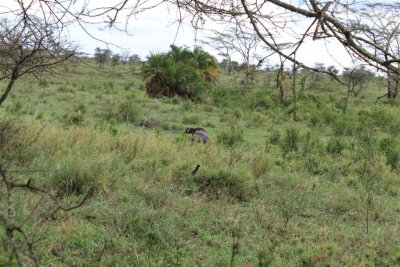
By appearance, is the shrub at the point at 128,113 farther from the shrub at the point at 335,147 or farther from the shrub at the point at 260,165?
the shrub at the point at 260,165

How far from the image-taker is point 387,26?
1.40 meters

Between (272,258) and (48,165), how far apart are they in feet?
12.4

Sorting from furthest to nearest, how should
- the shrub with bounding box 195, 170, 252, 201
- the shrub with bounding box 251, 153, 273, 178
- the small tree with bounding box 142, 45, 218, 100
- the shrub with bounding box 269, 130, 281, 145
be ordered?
the small tree with bounding box 142, 45, 218, 100, the shrub with bounding box 269, 130, 281, 145, the shrub with bounding box 251, 153, 273, 178, the shrub with bounding box 195, 170, 252, 201

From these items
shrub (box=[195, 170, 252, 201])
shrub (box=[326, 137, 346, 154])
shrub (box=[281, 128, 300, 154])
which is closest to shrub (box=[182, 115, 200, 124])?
shrub (box=[281, 128, 300, 154])

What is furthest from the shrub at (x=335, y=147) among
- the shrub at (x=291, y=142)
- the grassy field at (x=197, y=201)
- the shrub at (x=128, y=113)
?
the shrub at (x=128, y=113)

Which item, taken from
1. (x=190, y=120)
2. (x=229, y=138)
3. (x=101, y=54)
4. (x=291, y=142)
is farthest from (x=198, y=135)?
(x=101, y=54)

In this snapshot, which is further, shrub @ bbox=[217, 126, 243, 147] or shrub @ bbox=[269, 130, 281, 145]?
shrub @ bbox=[269, 130, 281, 145]

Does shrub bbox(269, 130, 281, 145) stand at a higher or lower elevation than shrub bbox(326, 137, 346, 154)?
lower

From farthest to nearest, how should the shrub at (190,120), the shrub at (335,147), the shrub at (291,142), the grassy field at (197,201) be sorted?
the shrub at (190,120)
the shrub at (335,147)
the shrub at (291,142)
the grassy field at (197,201)

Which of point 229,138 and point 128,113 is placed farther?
point 128,113

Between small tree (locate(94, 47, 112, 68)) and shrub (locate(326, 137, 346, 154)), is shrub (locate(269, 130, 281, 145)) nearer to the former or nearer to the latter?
shrub (locate(326, 137, 346, 154))

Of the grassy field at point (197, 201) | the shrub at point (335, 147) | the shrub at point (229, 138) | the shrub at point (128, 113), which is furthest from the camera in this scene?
the shrub at point (128, 113)

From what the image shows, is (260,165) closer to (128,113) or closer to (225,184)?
(225,184)

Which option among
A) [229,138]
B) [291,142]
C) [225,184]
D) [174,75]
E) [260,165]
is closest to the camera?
[225,184]
